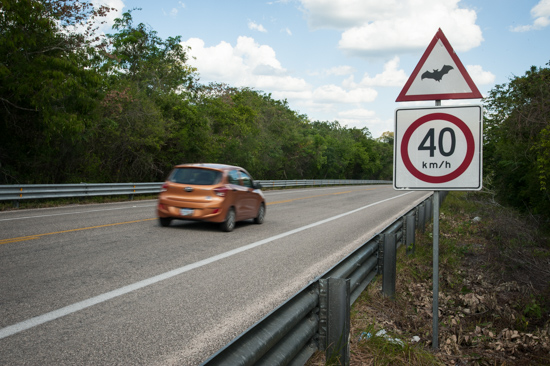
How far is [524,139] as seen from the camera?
19516mm

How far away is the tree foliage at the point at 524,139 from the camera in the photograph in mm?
16312

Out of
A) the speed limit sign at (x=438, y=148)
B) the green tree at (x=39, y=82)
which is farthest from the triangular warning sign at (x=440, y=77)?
the green tree at (x=39, y=82)

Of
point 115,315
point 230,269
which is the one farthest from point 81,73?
point 115,315

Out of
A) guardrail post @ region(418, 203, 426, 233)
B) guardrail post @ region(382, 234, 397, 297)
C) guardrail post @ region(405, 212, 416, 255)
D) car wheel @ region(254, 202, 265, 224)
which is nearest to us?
guardrail post @ region(382, 234, 397, 297)

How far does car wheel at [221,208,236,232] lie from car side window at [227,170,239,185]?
2.42ft

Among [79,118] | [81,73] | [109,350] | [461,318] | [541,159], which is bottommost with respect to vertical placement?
[461,318]

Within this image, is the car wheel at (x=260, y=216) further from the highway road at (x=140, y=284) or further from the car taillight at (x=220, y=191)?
the car taillight at (x=220, y=191)

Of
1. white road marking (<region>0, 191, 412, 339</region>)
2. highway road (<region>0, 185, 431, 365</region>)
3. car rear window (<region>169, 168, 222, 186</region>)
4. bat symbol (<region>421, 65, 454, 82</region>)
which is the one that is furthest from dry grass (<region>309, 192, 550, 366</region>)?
car rear window (<region>169, 168, 222, 186</region>)

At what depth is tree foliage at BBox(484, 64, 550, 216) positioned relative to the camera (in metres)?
16.3

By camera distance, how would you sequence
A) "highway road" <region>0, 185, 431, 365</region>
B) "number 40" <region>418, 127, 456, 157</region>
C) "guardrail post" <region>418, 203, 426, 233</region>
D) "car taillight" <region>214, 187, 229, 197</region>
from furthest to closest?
"guardrail post" <region>418, 203, 426, 233</region> < "car taillight" <region>214, 187, 229, 197</region> < "number 40" <region>418, 127, 456, 157</region> < "highway road" <region>0, 185, 431, 365</region>

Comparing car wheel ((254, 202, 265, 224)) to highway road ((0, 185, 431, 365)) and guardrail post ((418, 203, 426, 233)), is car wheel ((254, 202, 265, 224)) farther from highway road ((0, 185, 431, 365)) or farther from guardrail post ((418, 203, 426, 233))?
guardrail post ((418, 203, 426, 233))

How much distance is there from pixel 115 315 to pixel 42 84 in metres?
15.3

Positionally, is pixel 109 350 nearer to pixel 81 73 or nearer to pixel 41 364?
pixel 41 364

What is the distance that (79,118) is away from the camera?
19.2 m
